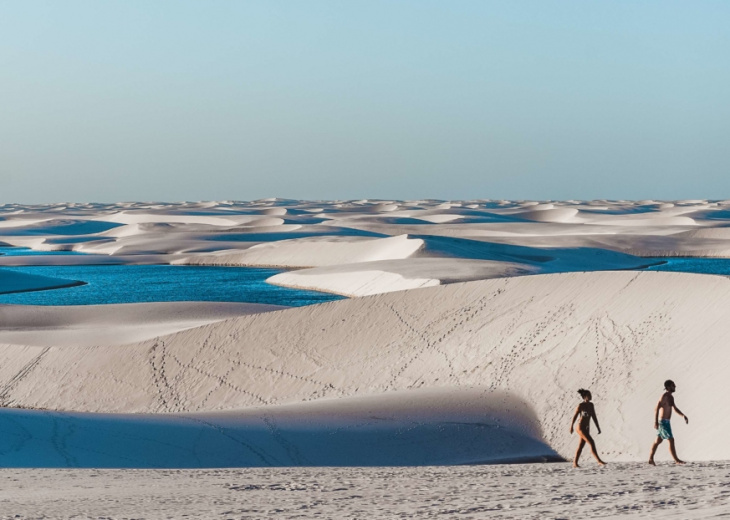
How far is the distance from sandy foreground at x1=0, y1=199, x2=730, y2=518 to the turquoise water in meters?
7.84

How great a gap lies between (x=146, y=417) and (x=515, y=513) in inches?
323

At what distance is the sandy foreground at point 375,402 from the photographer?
8.71m

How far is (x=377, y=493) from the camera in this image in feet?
29.3

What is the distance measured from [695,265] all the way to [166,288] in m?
26.2

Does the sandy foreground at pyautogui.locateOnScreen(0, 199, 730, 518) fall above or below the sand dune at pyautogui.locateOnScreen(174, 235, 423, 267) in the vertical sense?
below

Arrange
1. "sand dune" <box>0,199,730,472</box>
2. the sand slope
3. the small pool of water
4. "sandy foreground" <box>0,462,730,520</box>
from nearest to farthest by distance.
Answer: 1. "sandy foreground" <box>0,462,730,520</box>
2. "sand dune" <box>0,199,730,472</box>
3. the sand slope
4. the small pool of water

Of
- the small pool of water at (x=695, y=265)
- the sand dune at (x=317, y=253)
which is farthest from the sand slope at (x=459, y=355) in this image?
the sand dune at (x=317, y=253)

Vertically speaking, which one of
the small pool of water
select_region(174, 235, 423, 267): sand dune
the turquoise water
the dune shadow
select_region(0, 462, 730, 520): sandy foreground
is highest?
select_region(174, 235, 423, 267): sand dune

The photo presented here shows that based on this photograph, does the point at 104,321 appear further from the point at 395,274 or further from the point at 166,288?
the point at 166,288

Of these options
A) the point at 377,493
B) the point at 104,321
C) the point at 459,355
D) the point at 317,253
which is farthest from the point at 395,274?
the point at 377,493

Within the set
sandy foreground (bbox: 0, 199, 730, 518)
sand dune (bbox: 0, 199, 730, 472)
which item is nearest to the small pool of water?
sand dune (bbox: 0, 199, 730, 472)

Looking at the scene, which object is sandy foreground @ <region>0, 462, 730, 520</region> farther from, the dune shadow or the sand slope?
the sand slope

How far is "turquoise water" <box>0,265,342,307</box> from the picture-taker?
38938mm

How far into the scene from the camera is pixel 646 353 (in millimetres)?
16922
